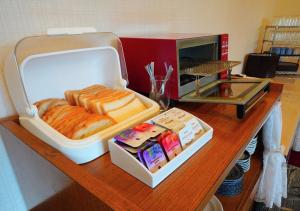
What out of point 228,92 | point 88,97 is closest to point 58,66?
point 88,97

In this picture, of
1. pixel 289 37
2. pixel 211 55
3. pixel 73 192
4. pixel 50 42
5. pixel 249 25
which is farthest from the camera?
pixel 289 37

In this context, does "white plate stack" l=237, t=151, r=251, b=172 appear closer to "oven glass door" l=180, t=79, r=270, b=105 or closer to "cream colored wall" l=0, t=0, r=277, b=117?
"oven glass door" l=180, t=79, r=270, b=105

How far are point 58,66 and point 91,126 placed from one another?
0.85ft

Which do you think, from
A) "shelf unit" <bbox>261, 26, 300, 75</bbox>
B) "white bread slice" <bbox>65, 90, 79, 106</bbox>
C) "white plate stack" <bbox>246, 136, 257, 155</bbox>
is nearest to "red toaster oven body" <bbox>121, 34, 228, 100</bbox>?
"white bread slice" <bbox>65, 90, 79, 106</bbox>

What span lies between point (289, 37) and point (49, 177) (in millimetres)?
2633

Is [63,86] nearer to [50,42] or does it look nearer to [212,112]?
[50,42]

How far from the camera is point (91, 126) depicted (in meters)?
0.54

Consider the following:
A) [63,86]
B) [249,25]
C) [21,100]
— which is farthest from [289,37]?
[21,100]

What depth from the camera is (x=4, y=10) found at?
0.59m

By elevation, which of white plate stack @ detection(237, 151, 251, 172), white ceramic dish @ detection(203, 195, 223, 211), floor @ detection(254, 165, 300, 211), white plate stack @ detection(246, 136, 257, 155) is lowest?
floor @ detection(254, 165, 300, 211)

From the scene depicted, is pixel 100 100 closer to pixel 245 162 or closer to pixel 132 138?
pixel 132 138

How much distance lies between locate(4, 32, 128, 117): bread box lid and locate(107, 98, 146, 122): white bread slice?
12 cm

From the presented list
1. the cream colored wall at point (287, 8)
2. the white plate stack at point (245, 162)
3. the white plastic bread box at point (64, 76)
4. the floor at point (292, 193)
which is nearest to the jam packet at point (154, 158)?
the white plastic bread box at point (64, 76)

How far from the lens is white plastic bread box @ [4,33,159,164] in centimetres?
50
